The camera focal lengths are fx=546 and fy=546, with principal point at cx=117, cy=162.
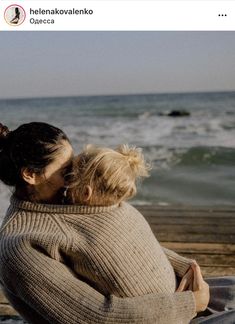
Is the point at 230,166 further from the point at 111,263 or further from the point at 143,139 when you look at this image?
the point at 111,263

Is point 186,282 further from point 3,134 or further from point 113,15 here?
point 113,15

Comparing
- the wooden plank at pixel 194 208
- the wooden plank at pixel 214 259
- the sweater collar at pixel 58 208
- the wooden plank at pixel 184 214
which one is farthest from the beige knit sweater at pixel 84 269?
the wooden plank at pixel 194 208

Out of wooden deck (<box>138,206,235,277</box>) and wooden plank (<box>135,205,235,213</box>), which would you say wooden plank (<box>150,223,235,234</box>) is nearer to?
wooden deck (<box>138,206,235,277</box>)

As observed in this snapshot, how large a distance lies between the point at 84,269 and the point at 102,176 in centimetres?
24

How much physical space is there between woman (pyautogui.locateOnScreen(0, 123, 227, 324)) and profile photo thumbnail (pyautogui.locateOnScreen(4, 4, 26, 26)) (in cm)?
80

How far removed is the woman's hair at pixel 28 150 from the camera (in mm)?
1388

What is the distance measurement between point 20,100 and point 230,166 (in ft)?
68.6

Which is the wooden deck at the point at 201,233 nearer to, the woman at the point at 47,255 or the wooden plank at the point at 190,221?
the wooden plank at the point at 190,221

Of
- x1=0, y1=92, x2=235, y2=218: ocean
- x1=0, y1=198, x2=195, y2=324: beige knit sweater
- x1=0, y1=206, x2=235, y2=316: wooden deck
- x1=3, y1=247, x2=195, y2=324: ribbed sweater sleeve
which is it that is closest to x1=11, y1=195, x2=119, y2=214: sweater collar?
x1=0, y1=198, x2=195, y2=324: beige knit sweater

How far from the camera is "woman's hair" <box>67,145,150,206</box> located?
4.55ft

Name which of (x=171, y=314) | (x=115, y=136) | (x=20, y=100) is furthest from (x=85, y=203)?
(x=20, y=100)

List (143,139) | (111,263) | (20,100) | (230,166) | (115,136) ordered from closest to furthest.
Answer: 1. (111,263)
2. (230,166)
3. (143,139)
4. (115,136)
5. (20,100)

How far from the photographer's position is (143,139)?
11.2 metres

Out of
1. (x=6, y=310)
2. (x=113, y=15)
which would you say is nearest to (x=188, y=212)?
(x=6, y=310)
